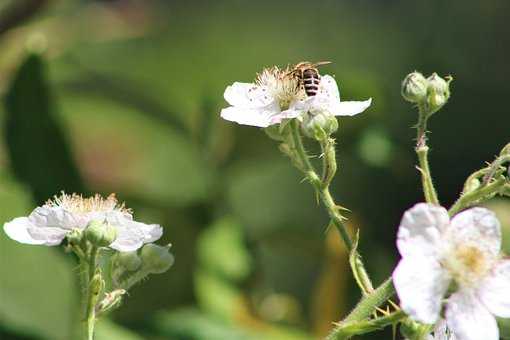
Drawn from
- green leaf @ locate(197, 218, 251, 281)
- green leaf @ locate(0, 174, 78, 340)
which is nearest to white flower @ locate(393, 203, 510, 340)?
green leaf @ locate(0, 174, 78, 340)

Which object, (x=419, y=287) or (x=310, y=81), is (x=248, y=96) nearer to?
(x=310, y=81)

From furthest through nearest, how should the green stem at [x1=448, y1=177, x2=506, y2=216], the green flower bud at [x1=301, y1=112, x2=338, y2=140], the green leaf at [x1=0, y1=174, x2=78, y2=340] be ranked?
the green leaf at [x1=0, y1=174, x2=78, y2=340]
the green flower bud at [x1=301, y1=112, x2=338, y2=140]
the green stem at [x1=448, y1=177, x2=506, y2=216]

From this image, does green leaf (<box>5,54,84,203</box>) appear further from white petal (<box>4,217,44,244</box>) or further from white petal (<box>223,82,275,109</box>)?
white petal (<box>4,217,44,244</box>)

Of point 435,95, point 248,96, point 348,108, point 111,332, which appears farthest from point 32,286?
point 435,95

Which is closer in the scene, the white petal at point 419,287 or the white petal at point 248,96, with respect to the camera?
the white petal at point 419,287

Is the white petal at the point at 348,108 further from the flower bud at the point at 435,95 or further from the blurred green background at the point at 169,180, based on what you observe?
the blurred green background at the point at 169,180

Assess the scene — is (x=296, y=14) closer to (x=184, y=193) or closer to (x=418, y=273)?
(x=184, y=193)

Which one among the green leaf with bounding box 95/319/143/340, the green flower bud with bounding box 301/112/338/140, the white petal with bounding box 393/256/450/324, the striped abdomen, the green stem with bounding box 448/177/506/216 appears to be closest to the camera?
the white petal with bounding box 393/256/450/324

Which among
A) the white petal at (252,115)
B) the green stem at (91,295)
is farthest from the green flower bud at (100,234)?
the white petal at (252,115)
